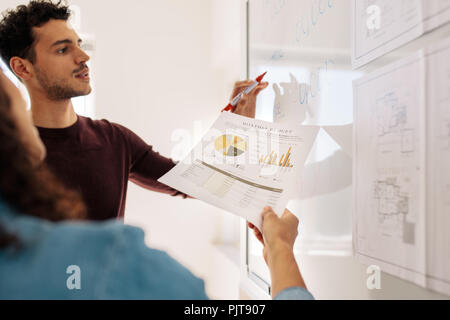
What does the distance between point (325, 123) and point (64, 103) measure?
0.60 m

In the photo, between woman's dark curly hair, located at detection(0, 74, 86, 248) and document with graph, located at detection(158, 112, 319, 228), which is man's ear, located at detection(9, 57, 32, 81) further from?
woman's dark curly hair, located at detection(0, 74, 86, 248)

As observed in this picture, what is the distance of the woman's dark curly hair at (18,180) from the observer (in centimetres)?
24

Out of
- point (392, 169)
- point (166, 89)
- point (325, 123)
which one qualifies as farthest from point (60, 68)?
point (166, 89)

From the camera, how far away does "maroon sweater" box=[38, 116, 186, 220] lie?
0.80 metres

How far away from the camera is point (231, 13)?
4.65ft

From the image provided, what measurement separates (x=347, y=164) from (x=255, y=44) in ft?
2.02

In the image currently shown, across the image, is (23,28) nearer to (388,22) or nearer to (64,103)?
(64,103)

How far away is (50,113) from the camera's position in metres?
0.84

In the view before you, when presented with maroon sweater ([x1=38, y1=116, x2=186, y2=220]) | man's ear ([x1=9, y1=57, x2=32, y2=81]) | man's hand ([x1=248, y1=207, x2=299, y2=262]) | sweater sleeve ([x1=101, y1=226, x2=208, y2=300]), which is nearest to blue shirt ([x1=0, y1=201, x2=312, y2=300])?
sweater sleeve ([x1=101, y1=226, x2=208, y2=300])

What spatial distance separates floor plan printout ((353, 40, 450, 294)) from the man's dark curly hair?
0.73 m

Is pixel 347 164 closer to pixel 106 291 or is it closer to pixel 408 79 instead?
pixel 408 79
